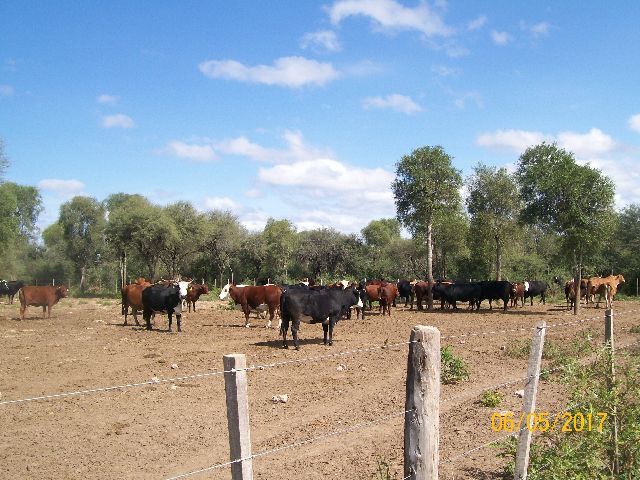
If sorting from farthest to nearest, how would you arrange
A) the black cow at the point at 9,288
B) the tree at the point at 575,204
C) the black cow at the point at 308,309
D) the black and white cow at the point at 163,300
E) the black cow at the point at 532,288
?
the black cow at the point at 9,288
the black cow at the point at 532,288
the tree at the point at 575,204
the black and white cow at the point at 163,300
the black cow at the point at 308,309

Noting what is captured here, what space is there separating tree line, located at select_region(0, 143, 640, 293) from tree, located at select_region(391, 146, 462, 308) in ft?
0.19

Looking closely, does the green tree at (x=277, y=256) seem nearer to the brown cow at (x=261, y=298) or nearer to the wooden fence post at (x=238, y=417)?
the brown cow at (x=261, y=298)

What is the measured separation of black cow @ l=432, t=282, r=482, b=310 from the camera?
28703 millimetres

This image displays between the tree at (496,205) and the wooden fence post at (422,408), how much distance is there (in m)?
34.2

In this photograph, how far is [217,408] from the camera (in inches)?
339

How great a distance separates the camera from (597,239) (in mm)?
24609

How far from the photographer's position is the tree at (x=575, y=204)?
80.0 feet

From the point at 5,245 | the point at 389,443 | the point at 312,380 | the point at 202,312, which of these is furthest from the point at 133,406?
the point at 5,245

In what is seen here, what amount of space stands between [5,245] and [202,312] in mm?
16975

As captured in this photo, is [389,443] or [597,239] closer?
[389,443]

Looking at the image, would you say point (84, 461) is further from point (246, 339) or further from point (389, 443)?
point (246, 339)

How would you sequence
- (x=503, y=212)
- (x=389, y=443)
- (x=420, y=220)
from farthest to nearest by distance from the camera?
(x=503, y=212), (x=420, y=220), (x=389, y=443)
